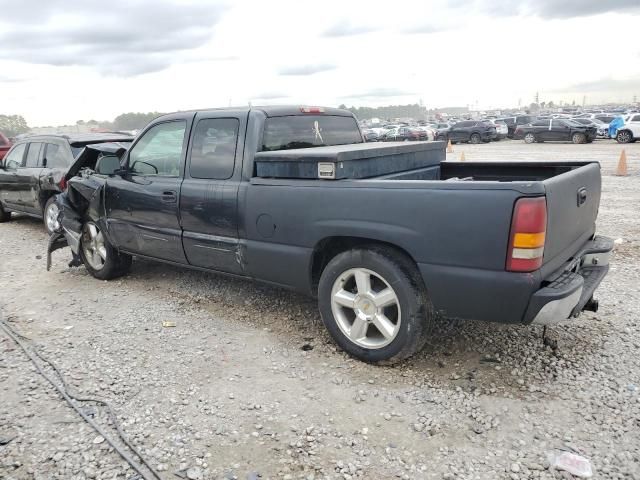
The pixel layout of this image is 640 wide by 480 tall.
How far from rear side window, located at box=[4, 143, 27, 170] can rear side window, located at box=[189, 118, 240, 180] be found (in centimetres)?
572

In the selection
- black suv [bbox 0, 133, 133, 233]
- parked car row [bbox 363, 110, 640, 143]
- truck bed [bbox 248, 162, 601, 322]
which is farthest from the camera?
parked car row [bbox 363, 110, 640, 143]

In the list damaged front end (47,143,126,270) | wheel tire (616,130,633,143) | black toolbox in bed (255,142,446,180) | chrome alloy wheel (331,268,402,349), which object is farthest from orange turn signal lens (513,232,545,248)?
wheel tire (616,130,633,143)

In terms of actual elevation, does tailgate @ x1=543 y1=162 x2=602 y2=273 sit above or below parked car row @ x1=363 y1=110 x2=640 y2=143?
above

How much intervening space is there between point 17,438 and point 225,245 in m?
1.95

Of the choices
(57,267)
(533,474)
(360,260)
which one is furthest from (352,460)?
(57,267)

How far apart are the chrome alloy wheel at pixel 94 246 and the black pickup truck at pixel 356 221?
0.93 ft

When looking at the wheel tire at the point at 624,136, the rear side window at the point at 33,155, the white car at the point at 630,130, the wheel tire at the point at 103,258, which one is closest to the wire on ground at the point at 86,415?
the wheel tire at the point at 103,258

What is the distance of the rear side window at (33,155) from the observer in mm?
8242

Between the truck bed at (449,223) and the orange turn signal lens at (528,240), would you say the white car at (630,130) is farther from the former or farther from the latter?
the orange turn signal lens at (528,240)

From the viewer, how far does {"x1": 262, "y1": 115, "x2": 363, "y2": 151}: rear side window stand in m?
4.26

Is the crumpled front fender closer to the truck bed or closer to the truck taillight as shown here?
the truck bed

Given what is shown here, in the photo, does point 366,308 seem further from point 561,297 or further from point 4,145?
point 4,145

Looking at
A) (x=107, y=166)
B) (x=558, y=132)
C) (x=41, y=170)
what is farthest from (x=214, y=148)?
(x=558, y=132)

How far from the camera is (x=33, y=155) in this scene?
8352 millimetres
